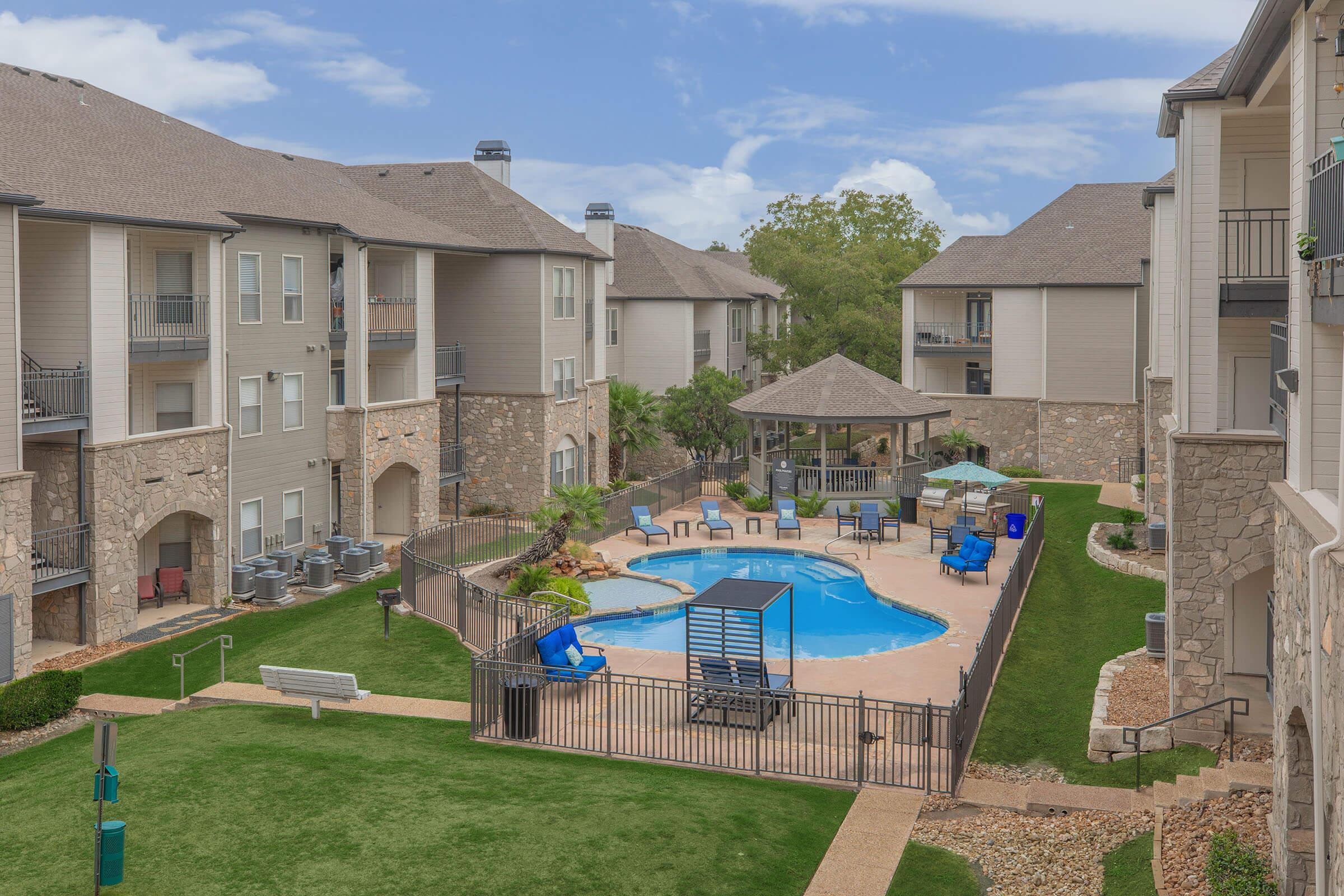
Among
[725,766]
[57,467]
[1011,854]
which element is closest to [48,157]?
[57,467]

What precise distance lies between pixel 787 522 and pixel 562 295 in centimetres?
1237

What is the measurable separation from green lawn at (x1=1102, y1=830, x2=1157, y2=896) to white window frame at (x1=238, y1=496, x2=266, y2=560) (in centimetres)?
2147

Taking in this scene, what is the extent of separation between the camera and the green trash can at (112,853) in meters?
11.6

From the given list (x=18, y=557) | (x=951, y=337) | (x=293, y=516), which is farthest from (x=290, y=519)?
(x=951, y=337)

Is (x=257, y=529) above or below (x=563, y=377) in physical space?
below

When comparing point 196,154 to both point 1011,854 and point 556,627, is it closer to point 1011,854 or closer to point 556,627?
point 556,627

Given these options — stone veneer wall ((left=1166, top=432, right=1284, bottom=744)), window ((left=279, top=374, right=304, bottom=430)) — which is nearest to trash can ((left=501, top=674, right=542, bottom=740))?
stone veneer wall ((left=1166, top=432, right=1284, bottom=744))

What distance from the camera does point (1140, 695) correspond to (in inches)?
755

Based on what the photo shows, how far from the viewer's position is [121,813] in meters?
13.6

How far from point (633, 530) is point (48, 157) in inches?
702

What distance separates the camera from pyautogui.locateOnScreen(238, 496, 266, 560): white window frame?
28.7 meters

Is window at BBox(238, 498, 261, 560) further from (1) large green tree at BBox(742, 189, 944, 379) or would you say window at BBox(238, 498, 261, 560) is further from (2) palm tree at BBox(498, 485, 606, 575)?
(1) large green tree at BBox(742, 189, 944, 379)

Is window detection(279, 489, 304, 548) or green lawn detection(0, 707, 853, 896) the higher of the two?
window detection(279, 489, 304, 548)

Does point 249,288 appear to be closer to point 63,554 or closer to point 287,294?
point 287,294
